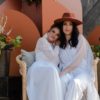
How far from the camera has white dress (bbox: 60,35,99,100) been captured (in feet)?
16.2

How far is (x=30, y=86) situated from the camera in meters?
5.08

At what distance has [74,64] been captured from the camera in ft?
17.8

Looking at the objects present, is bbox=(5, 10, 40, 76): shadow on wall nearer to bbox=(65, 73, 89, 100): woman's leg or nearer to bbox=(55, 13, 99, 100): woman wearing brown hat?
bbox=(55, 13, 99, 100): woman wearing brown hat

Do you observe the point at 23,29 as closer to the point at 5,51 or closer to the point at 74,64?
the point at 5,51

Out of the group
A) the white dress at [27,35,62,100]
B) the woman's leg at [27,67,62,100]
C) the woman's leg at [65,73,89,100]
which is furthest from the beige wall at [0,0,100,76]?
the woman's leg at [65,73,89,100]

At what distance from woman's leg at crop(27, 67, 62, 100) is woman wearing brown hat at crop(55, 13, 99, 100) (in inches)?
5.1

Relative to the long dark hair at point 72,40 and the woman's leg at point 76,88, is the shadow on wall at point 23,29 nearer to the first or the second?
the long dark hair at point 72,40

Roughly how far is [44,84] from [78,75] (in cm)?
55

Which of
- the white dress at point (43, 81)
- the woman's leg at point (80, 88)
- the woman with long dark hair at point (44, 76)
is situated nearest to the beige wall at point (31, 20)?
the woman with long dark hair at point (44, 76)

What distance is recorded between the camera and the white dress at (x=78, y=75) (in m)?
4.93

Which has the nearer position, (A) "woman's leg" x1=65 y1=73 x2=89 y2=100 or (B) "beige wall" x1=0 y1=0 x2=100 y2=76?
(A) "woman's leg" x1=65 y1=73 x2=89 y2=100

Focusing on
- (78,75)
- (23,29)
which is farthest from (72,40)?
(23,29)

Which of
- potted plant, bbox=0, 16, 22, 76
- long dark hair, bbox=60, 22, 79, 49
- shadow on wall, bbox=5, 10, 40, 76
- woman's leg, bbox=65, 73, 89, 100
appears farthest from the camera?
shadow on wall, bbox=5, 10, 40, 76

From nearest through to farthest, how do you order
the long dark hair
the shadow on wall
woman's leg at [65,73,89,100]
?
woman's leg at [65,73,89,100] → the long dark hair → the shadow on wall
